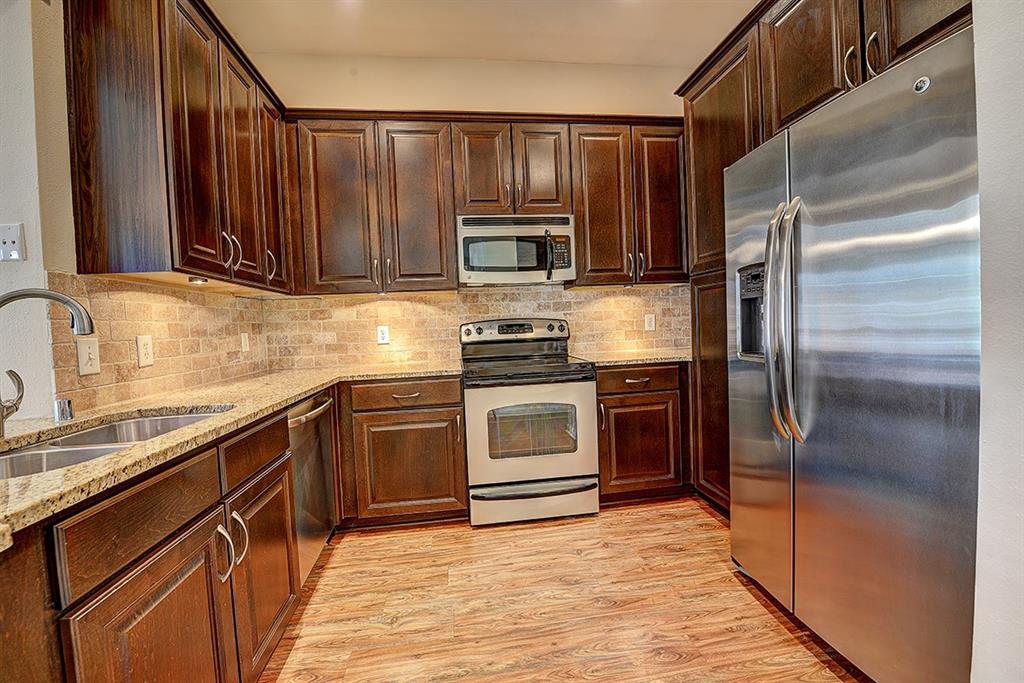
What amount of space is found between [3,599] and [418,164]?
8.29 feet

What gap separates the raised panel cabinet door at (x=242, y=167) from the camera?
6.45ft

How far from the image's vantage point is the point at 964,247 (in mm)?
1018

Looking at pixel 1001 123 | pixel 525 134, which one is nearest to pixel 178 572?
pixel 1001 123

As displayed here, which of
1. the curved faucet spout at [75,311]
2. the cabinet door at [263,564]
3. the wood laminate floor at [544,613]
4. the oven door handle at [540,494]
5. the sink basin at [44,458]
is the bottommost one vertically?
the wood laminate floor at [544,613]

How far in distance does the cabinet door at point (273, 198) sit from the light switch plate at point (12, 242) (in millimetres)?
968

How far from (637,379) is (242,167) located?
229 centimetres

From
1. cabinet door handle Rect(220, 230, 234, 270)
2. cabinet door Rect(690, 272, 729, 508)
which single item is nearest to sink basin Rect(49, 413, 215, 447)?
cabinet door handle Rect(220, 230, 234, 270)

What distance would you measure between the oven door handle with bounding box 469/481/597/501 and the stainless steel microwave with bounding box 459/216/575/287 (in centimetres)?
121

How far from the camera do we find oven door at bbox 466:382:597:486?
259 cm

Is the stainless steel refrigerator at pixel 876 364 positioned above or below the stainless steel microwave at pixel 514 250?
below

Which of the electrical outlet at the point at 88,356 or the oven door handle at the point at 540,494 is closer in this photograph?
the electrical outlet at the point at 88,356

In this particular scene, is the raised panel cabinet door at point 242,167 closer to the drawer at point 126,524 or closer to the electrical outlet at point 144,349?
the electrical outlet at point 144,349

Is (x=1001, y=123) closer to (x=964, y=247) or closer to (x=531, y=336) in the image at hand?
(x=964, y=247)

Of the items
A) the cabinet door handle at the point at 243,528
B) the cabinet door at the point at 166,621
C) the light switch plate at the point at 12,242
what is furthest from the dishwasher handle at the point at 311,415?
the light switch plate at the point at 12,242
